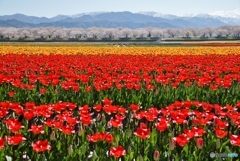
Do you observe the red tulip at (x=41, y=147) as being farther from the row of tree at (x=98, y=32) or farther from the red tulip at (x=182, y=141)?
the row of tree at (x=98, y=32)

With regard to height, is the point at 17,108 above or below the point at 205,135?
above

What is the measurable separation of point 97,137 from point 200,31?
499 feet

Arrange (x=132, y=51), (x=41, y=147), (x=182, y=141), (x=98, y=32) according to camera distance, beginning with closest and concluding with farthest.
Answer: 1. (x=41, y=147)
2. (x=182, y=141)
3. (x=132, y=51)
4. (x=98, y=32)

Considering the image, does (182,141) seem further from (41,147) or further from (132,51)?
(132,51)

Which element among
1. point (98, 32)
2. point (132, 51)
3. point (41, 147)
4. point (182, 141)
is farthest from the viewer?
point (98, 32)

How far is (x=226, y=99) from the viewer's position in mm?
8656

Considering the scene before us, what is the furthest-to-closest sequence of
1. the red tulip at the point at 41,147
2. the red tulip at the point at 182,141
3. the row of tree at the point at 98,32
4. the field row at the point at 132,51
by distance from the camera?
the row of tree at the point at 98,32 → the field row at the point at 132,51 → the red tulip at the point at 182,141 → the red tulip at the point at 41,147

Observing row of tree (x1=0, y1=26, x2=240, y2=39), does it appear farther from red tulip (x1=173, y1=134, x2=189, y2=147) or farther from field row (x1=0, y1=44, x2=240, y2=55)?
red tulip (x1=173, y1=134, x2=189, y2=147)

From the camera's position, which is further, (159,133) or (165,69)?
(165,69)

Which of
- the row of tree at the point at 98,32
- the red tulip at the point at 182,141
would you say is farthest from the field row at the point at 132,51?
the row of tree at the point at 98,32

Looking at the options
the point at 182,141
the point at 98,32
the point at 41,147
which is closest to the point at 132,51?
the point at 182,141

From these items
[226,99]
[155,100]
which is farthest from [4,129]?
[226,99]

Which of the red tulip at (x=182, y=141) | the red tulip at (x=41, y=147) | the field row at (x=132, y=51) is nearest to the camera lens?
the red tulip at (x=41, y=147)

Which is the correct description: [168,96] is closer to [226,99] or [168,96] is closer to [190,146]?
[226,99]
